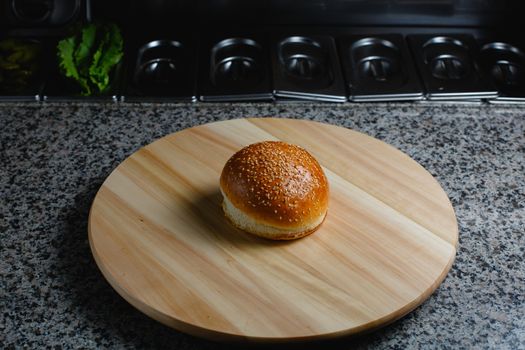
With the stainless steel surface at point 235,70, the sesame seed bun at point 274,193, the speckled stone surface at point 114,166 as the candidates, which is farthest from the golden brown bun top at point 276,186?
the stainless steel surface at point 235,70

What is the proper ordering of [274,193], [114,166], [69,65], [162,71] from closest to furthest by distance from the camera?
1. [274,193]
2. [114,166]
3. [69,65]
4. [162,71]

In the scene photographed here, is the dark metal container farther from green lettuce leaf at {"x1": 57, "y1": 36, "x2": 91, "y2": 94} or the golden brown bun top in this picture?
the golden brown bun top

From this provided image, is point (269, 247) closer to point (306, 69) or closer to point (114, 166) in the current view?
point (114, 166)

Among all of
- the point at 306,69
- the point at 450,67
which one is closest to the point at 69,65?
the point at 306,69

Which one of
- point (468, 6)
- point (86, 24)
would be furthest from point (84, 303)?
point (468, 6)

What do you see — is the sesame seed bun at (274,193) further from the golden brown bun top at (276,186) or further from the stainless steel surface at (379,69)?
the stainless steel surface at (379,69)

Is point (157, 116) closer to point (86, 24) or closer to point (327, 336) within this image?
point (86, 24)
